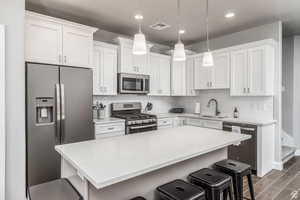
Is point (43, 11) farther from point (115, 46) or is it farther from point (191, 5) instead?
point (191, 5)

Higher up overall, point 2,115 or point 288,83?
point 288,83

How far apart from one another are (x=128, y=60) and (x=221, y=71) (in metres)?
2.12

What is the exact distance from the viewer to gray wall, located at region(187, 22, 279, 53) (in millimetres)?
3757

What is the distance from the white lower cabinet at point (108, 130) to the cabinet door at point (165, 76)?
165 centimetres

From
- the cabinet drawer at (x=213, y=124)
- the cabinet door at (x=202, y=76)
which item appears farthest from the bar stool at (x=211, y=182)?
the cabinet door at (x=202, y=76)

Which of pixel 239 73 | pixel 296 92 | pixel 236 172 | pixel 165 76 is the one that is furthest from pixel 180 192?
pixel 296 92

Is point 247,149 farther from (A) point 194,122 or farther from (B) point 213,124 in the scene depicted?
(A) point 194,122

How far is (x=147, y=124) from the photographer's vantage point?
387 cm

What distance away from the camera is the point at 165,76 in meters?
4.82

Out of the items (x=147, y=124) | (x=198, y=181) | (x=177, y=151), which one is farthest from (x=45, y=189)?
(x=147, y=124)

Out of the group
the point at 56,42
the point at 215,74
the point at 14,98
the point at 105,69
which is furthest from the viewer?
the point at 215,74

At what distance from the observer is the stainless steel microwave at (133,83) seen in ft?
12.8

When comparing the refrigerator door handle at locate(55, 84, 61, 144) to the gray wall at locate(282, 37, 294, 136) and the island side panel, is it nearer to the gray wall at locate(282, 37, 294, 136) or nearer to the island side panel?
the island side panel

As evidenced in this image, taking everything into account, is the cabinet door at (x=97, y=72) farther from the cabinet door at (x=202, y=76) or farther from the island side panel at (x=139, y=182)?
the cabinet door at (x=202, y=76)
